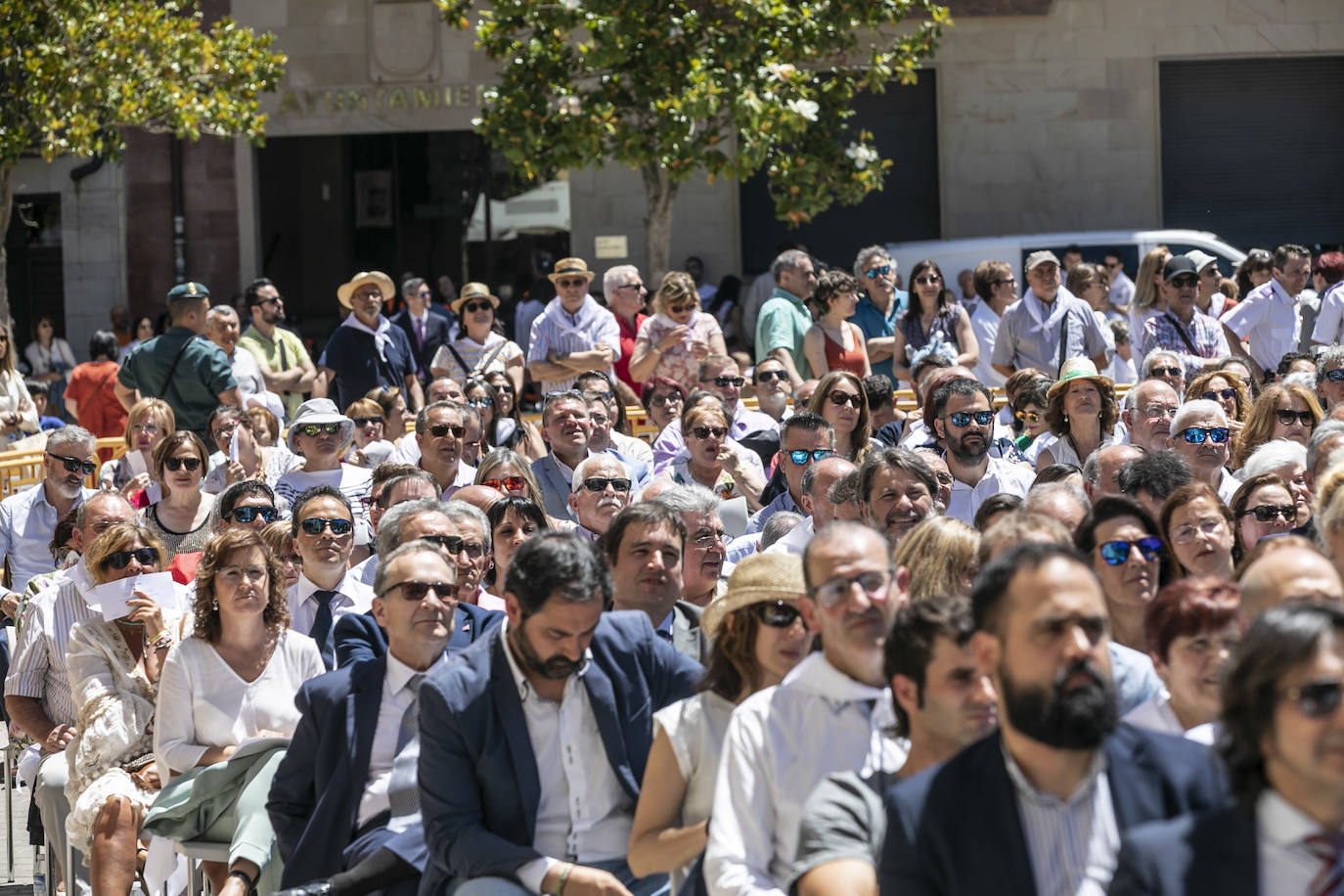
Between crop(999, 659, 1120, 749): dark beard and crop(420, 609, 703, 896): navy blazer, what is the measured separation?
1.86m

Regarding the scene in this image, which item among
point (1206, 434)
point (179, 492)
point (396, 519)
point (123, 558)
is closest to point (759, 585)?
point (396, 519)

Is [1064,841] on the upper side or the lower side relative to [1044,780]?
lower

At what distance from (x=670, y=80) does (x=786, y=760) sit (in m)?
14.3

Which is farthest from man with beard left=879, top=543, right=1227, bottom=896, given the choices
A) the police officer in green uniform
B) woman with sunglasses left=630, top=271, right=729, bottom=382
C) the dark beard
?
the police officer in green uniform

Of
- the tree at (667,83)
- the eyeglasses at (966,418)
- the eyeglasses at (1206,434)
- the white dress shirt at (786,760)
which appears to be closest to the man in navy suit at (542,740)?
the white dress shirt at (786,760)

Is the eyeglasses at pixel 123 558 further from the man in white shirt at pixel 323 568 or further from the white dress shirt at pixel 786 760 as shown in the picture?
the white dress shirt at pixel 786 760

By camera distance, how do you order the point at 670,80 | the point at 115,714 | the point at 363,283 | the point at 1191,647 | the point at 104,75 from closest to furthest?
1. the point at 1191,647
2. the point at 115,714
3. the point at 363,283
4. the point at 670,80
5. the point at 104,75

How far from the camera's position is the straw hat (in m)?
4.98

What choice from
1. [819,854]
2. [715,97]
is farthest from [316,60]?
[819,854]

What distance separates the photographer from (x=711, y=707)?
493cm

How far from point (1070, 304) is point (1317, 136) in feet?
44.3

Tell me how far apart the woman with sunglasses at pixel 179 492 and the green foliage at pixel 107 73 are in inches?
371

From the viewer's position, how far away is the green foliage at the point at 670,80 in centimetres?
1788

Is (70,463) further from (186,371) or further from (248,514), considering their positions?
(248,514)
